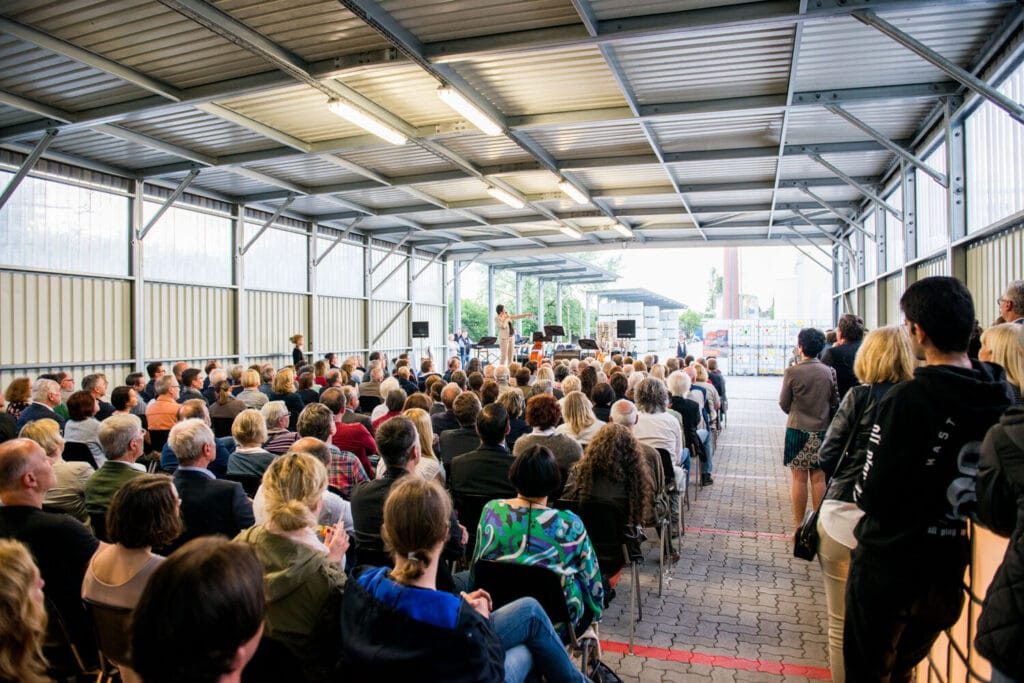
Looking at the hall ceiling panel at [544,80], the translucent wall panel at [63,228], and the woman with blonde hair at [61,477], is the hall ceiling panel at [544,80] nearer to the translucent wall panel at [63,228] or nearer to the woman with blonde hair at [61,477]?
the woman with blonde hair at [61,477]

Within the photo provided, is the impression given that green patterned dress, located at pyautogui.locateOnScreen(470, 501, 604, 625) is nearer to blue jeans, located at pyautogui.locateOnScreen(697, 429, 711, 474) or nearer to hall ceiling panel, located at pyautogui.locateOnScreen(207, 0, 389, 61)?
hall ceiling panel, located at pyautogui.locateOnScreen(207, 0, 389, 61)

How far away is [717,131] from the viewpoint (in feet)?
30.0

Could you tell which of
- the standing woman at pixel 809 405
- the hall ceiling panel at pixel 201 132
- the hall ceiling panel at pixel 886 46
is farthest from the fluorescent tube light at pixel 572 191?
the standing woman at pixel 809 405

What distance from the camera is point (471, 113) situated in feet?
23.3

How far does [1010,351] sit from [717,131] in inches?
285

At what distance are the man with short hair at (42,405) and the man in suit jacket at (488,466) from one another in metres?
3.96

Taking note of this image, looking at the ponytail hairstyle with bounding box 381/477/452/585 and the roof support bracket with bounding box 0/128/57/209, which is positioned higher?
the roof support bracket with bounding box 0/128/57/209

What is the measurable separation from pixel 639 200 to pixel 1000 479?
1271 cm

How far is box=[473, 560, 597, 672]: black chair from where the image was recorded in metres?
2.63

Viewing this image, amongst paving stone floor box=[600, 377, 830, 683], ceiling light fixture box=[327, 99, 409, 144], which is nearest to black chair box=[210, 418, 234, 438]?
ceiling light fixture box=[327, 99, 409, 144]

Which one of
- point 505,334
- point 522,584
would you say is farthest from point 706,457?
point 505,334

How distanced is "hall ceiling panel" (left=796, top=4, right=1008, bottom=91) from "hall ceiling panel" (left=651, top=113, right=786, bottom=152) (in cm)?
130

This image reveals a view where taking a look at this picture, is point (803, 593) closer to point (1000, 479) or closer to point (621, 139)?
point (1000, 479)

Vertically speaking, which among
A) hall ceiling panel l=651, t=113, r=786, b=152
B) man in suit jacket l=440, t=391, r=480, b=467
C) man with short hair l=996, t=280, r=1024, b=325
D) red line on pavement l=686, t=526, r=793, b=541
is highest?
hall ceiling panel l=651, t=113, r=786, b=152
